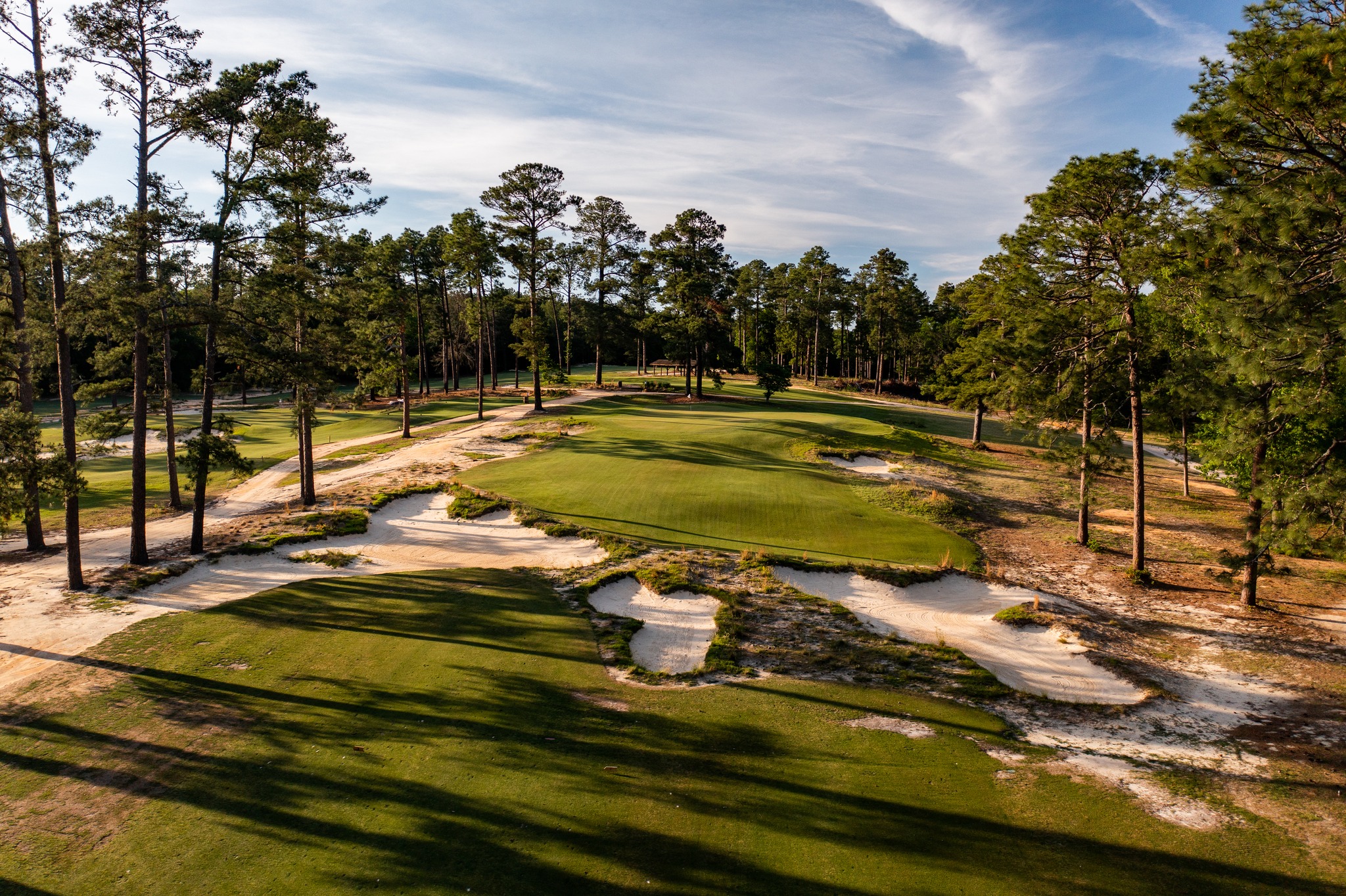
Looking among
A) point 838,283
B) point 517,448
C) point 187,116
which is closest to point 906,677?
point 187,116

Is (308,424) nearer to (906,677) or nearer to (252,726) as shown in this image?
(252,726)

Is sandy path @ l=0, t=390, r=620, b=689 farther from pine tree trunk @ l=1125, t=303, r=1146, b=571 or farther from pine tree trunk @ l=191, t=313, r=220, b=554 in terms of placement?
pine tree trunk @ l=1125, t=303, r=1146, b=571

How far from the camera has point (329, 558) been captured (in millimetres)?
19406

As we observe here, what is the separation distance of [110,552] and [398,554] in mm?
9016

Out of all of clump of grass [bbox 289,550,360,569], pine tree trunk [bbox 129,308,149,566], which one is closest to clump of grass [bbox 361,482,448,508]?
clump of grass [bbox 289,550,360,569]

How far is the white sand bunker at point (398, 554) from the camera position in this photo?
17125mm

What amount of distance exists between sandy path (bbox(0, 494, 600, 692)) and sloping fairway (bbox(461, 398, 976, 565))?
→ 8.36 feet

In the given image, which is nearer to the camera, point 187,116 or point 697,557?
point 187,116

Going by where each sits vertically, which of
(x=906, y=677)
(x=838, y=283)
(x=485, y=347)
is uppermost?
(x=838, y=283)

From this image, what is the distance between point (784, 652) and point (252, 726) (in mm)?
9938

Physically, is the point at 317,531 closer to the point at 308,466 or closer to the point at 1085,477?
the point at 308,466

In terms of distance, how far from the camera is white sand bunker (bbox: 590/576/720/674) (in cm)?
1399

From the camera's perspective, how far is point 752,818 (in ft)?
27.1

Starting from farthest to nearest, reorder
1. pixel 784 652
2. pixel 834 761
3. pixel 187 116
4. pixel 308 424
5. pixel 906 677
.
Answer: pixel 308 424 < pixel 187 116 < pixel 784 652 < pixel 906 677 < pixel 834 761
